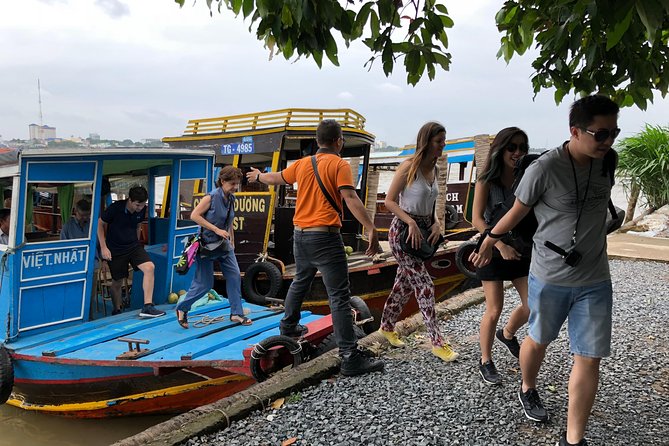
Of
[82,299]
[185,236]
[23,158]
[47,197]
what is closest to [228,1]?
[23,158]

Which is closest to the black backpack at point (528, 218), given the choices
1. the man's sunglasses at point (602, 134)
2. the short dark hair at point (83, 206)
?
the man's sunglasses at point (602, 134)

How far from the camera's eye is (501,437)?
2.70m

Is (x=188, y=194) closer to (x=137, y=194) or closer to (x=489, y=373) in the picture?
(x=137, y=194)

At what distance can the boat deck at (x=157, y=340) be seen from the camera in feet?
13.8

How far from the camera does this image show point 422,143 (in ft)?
11.6

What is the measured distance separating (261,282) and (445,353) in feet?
13.2

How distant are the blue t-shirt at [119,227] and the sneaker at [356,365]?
3.10 meters

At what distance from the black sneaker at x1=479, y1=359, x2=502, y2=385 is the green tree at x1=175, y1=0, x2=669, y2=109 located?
68.2 inches

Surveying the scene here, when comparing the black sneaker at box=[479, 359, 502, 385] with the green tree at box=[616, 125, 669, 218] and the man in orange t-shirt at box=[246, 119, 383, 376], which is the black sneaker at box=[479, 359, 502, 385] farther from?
the green tree at box=[616, 125, 669, 218]

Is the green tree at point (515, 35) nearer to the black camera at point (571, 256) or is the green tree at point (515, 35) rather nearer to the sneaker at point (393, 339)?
the black camera at point (571, 256)

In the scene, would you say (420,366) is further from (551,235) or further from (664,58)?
(664,58)

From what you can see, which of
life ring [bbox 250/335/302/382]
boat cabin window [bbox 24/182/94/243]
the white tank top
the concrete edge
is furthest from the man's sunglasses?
boat cabin window [bbox 24/182/94/243]

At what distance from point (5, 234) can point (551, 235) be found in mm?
4992

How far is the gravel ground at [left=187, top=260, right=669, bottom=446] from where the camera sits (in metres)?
2.73
